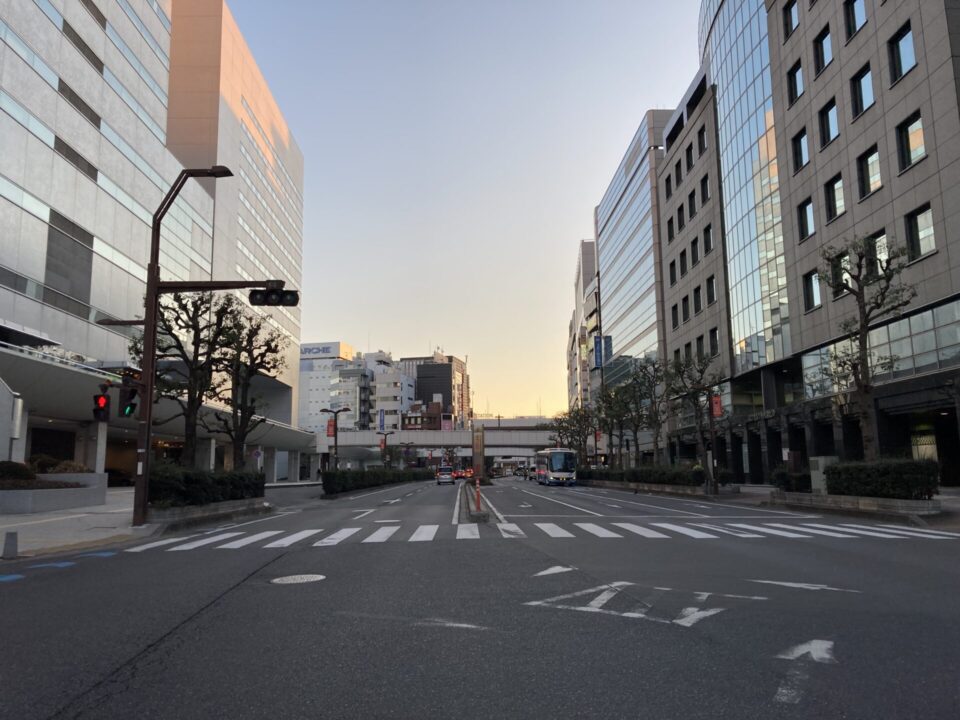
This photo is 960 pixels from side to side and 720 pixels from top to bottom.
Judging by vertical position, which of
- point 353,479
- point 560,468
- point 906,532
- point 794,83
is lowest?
point 906,532

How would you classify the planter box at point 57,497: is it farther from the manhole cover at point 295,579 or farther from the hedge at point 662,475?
the hedge at point 662,475

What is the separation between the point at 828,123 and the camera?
38375 mm

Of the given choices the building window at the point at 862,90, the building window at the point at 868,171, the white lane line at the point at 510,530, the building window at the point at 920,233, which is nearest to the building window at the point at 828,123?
the building window at the point at 862,90

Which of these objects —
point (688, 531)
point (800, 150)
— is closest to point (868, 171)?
point (800, 150)

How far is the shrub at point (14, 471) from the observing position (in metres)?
25.6

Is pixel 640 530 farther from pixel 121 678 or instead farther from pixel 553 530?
pixel 121 678

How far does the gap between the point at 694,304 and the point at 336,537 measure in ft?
166

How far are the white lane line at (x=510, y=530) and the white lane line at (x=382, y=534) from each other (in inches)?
108

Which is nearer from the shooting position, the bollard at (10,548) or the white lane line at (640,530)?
→ the bollard at (10,548)

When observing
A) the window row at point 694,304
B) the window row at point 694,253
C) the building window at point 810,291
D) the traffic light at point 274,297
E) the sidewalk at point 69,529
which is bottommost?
the sidewalk at point 69,529

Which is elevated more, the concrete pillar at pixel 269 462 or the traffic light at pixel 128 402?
the traffic light at pixel 128 402

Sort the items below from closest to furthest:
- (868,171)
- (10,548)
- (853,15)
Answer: (10,548) → (868,171) → (853,15)

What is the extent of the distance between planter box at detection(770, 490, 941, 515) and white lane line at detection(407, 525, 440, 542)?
42.9ft

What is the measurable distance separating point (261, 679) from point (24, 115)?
4151cm
